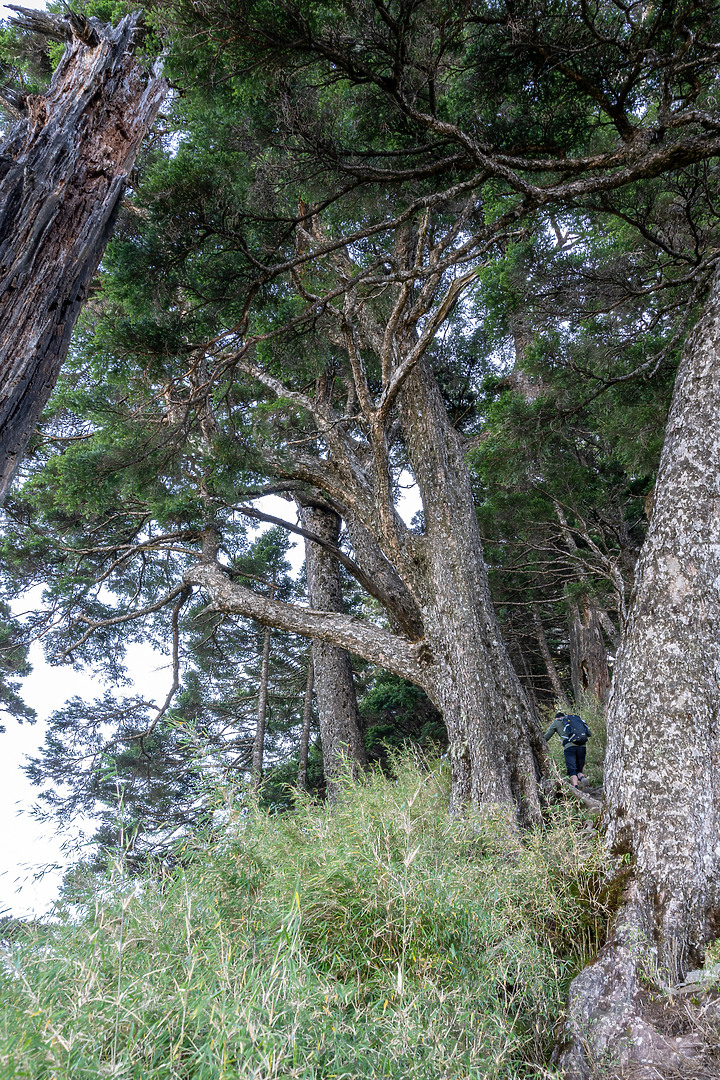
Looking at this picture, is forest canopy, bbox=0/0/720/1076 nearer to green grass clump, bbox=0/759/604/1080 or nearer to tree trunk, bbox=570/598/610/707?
green grass clump, bbox=0/759/604/1080

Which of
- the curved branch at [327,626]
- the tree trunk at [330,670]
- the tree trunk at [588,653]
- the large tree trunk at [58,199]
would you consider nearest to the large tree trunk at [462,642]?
the curved branch at [327,626]

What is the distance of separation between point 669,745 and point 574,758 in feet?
16.2

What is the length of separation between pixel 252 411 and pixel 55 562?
3.87 meters

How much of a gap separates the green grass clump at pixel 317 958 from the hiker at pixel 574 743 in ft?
12.7

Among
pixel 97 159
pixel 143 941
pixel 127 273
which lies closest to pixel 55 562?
pixel 127 273

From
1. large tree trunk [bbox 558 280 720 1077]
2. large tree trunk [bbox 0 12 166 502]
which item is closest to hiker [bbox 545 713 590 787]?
large tree trunk [bbox 558 280 720 1077]

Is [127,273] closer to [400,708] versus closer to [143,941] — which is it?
[143,941]

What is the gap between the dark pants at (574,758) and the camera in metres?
7.52

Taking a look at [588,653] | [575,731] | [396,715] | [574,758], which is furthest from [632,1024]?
[396,715]

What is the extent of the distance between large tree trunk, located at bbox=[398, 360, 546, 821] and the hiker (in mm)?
2245

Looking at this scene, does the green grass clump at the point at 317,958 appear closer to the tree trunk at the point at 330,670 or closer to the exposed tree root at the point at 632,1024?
the exposed tree root at the point at 632,1024

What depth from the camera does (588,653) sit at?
418 inches

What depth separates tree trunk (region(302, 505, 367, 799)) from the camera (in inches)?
329

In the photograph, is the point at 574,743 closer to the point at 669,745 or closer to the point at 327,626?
the point at 327,626
